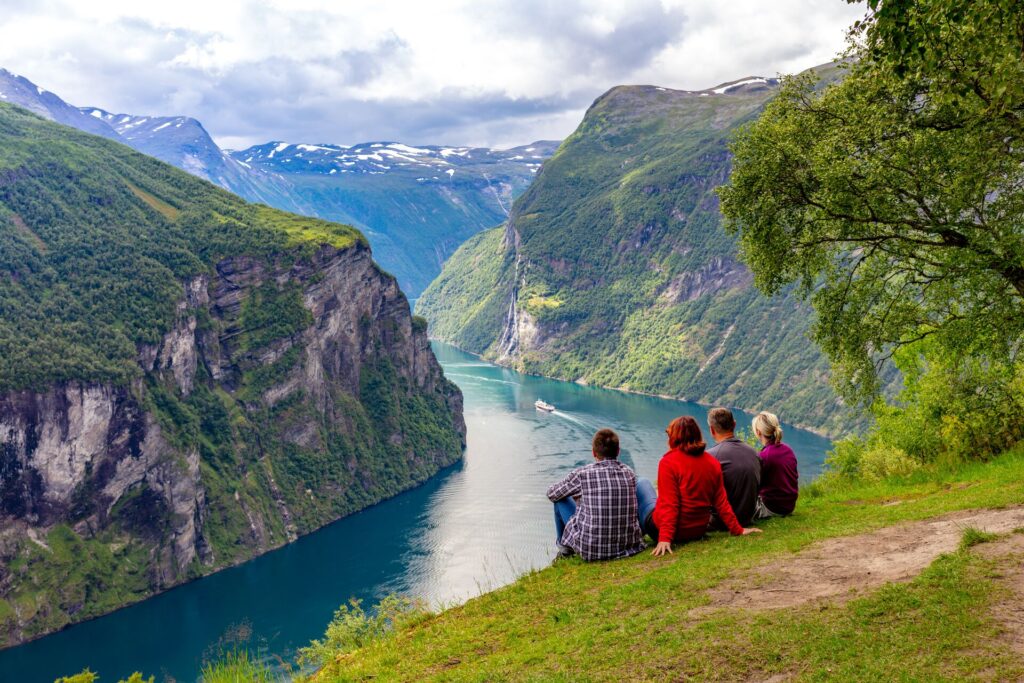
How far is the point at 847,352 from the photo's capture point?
1066 inches

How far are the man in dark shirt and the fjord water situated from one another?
53.9m

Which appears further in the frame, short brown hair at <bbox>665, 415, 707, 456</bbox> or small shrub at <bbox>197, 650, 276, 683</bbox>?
short brown hair at <bbox>665, 415, 707, 456</bbox>

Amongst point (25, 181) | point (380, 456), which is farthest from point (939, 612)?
point (25, 181)

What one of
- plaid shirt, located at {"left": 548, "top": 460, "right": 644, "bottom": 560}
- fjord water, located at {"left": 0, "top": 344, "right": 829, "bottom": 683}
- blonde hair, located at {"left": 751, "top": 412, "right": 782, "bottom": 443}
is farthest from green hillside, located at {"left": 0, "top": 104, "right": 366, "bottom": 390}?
blonde hair, located at {"left": 751, "top": 412, "right": 782, "bottom": 443}

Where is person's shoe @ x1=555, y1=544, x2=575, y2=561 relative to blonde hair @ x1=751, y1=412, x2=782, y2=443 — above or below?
below

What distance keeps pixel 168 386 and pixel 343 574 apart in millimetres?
54530

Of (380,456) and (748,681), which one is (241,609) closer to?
(380,456)

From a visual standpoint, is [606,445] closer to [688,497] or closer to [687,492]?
[687,492]

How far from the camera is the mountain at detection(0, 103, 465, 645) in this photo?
113 m

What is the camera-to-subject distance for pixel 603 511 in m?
14.5

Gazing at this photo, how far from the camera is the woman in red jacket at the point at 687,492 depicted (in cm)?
1374

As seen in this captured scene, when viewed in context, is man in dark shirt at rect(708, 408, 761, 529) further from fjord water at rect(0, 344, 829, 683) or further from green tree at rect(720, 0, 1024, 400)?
fjord water at rect(0, 344, 829, 683)

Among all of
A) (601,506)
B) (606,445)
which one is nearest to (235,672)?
(601,506)

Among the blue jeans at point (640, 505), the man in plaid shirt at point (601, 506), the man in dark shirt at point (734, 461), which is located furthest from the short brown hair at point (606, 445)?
the man in dark shirt at point (734, 461)
